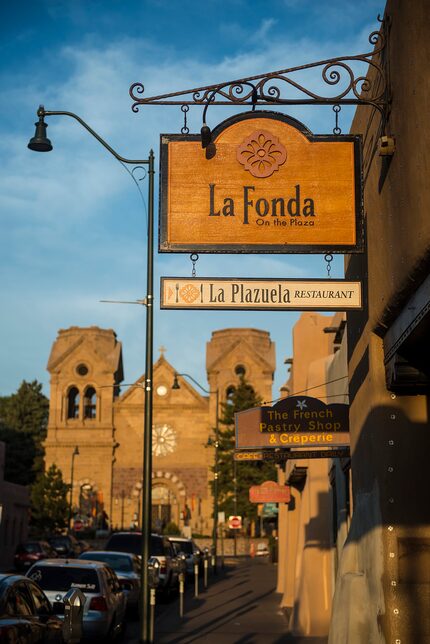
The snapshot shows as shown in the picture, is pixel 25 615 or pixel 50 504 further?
pixel 50 504

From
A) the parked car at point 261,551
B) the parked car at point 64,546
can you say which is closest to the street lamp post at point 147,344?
the parked car at point 64,546

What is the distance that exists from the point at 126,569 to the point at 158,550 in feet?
20.0

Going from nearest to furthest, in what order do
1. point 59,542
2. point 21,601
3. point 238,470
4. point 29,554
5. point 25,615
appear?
point 25,615 → point 21,601 → point 29,554 → point 59,542 → point 238,470

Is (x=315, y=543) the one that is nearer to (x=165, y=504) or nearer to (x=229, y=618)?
(x=229, y=618)

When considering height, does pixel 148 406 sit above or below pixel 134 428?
below

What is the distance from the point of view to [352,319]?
37.2ft

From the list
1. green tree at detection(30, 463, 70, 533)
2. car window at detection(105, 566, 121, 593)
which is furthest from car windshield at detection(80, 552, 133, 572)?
green tree at detection(30, 463, 70, 533)

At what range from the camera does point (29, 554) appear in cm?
4044

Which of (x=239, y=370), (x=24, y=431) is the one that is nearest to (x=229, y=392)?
(x=239, y=370)

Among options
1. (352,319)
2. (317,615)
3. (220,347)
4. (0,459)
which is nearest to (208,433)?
(220,347)

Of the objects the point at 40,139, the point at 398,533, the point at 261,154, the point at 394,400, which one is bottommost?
the point at 398,533

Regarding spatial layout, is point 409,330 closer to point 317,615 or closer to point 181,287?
point 181,287

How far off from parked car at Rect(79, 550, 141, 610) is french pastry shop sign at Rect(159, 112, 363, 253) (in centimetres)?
1407

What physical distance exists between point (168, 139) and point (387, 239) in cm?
276
